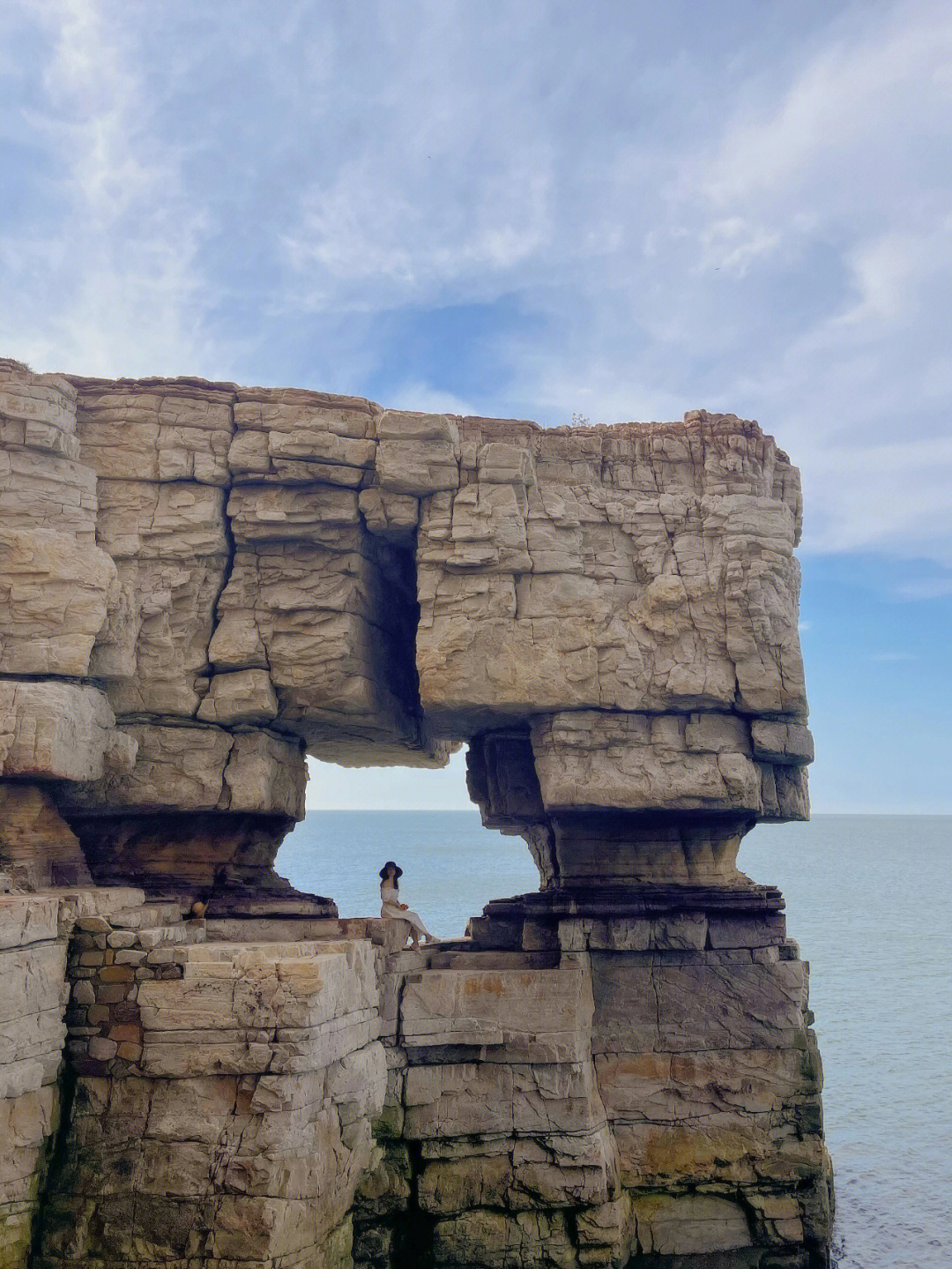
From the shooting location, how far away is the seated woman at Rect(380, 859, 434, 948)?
16.2 m

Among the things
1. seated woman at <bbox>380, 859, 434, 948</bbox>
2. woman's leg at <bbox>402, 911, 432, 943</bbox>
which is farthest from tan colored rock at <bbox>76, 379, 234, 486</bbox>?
woman's leg at <bbox>402, 911, 432, 943</bbox>

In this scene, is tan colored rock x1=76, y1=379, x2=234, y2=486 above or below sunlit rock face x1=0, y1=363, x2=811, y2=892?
above

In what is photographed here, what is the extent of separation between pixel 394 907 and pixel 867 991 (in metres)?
32.1

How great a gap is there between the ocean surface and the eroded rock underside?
478 cm

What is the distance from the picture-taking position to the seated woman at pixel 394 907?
53.3 feet

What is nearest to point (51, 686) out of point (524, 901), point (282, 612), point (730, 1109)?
point (282, 612)

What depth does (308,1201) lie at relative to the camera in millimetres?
11758

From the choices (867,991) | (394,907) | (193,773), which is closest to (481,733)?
(394,907)

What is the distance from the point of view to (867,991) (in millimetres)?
42938

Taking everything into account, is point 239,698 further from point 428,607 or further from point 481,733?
point 481,733

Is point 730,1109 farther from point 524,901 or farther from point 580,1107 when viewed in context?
point 524,901

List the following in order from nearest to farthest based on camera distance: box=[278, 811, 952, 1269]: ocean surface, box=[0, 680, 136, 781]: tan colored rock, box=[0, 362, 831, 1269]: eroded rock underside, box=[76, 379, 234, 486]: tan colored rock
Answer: box=[0, 680, 136, 781]: tan colored rock
box=[0, 362, 831, 1269]: eroded rock underside
box=[76, 379, 234, 486]: tan colored rock
box=[278, 811, 952, 1269]: ocean surface

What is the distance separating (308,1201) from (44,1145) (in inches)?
106

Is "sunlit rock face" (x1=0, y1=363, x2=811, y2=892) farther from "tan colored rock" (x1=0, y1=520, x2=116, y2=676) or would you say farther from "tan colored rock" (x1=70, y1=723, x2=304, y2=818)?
"tan colored rock" (x1=0, y1=520, x2=116, y2=676)
